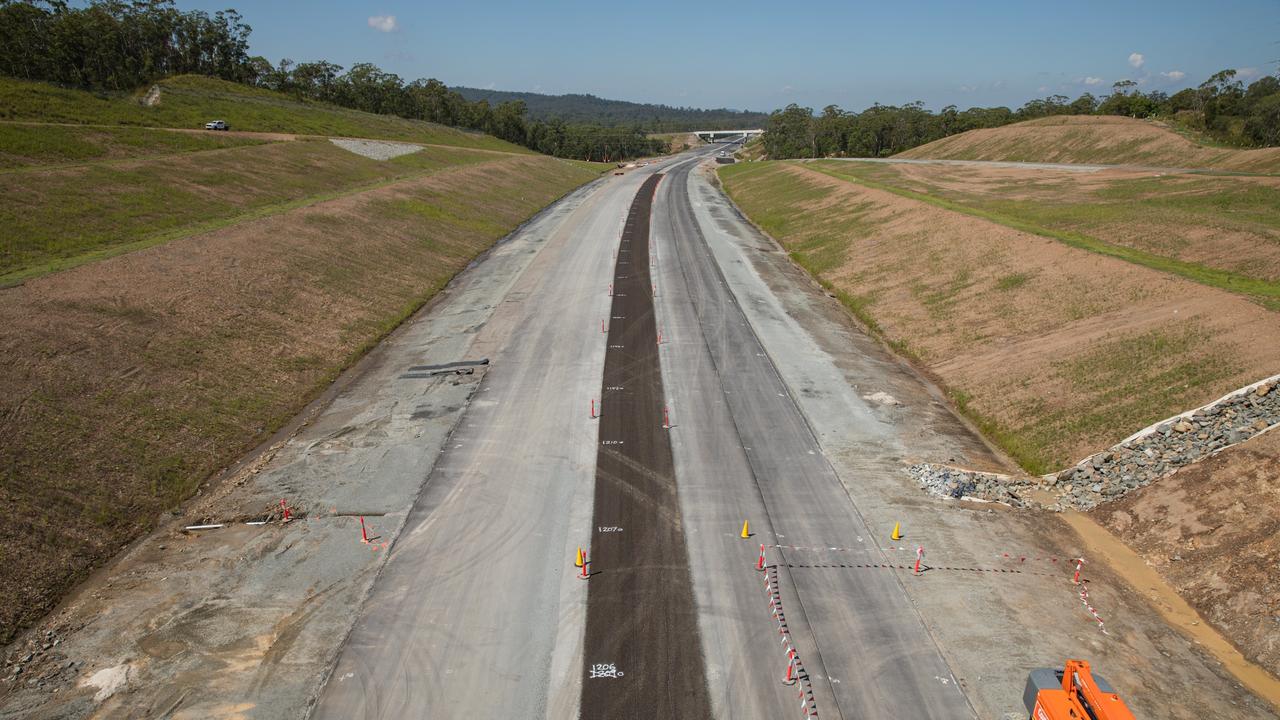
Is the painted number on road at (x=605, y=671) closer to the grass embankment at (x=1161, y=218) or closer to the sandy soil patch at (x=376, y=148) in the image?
the grass embankment at (x=1161, y=218)

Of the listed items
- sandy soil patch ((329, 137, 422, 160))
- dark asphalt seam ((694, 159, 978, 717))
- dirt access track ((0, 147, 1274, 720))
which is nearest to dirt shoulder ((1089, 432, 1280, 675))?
dirt access track ((0, 147, 1274, 720))

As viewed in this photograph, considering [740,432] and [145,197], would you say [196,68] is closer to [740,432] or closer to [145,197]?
[145,197]

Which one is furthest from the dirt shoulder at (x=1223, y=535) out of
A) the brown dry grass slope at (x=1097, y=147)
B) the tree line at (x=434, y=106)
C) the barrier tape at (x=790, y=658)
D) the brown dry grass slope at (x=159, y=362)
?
the tree line at (x=434, y=106)

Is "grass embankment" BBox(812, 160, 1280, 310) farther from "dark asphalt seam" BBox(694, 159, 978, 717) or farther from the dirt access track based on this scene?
"dark asphalt seam" BBox(694, 159, 978, 717)

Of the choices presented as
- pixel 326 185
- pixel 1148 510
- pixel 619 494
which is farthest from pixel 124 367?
pixel 326 185

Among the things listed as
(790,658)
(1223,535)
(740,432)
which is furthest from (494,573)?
(1223,535)
